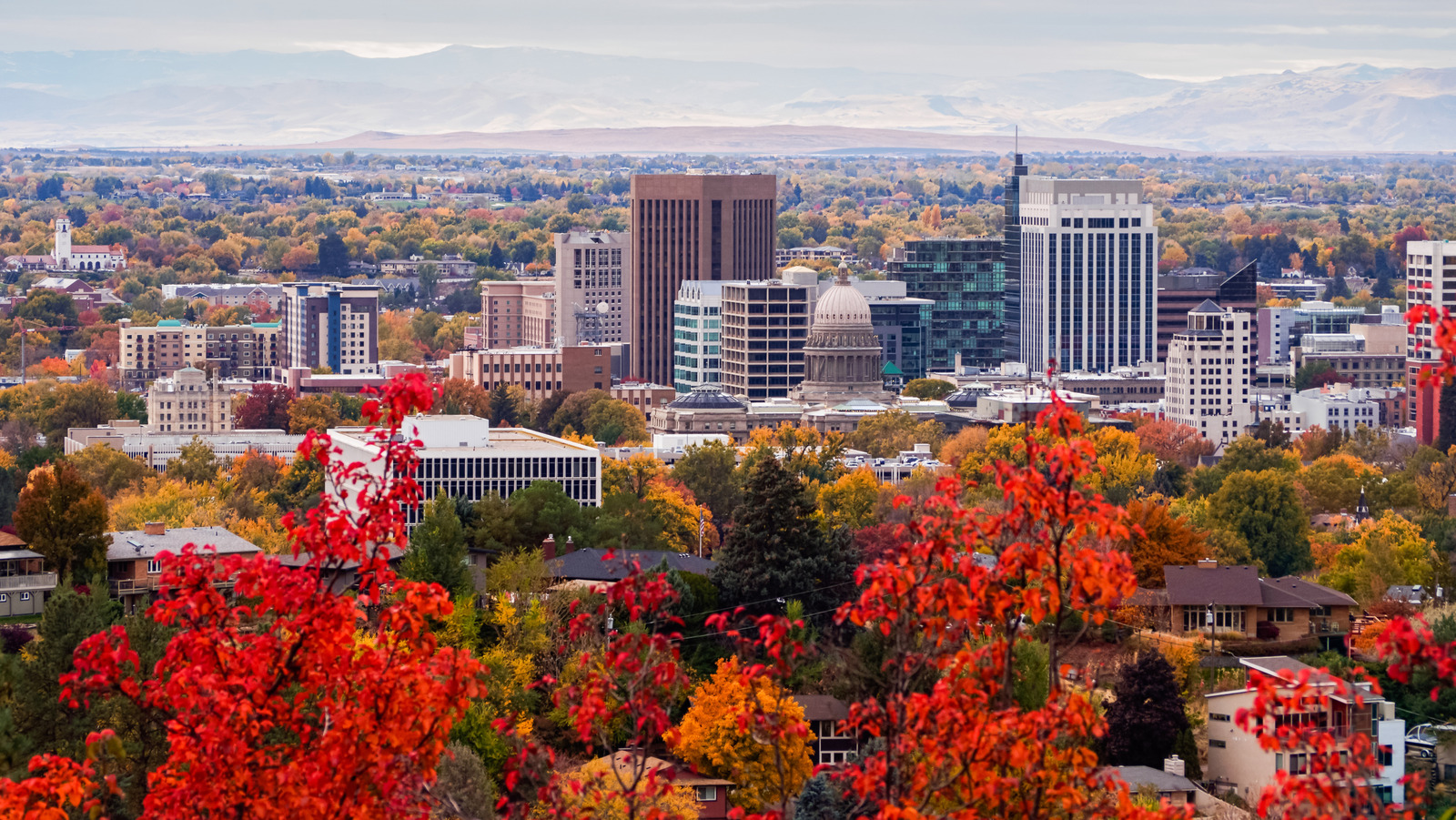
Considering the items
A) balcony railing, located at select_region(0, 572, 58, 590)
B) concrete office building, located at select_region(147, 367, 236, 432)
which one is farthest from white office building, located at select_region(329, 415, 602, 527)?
concrete office building, located at select_region(147, 367, 236, 432)

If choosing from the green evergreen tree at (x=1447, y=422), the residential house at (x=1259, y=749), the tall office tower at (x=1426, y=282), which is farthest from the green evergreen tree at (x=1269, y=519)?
the tall office tower at (x=1426, y=282)

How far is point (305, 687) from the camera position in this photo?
2388 centimetres

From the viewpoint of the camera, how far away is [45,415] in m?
168

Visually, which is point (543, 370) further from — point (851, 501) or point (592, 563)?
point (592, 563)

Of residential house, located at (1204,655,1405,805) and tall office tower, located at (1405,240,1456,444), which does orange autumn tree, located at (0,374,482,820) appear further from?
tall office tower, located at (1405,240,1456,444)

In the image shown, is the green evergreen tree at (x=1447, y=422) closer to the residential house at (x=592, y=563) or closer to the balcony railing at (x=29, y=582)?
the residential house at (x=592, y=563)

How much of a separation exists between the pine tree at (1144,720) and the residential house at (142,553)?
24.0 metres

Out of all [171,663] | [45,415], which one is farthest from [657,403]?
[171,663]

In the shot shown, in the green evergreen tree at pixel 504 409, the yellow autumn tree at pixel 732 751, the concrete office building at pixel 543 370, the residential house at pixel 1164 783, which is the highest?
the concrete office building at pixel 543 370

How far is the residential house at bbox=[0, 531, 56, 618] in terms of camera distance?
7712 cm

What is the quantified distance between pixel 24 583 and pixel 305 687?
5634 cm

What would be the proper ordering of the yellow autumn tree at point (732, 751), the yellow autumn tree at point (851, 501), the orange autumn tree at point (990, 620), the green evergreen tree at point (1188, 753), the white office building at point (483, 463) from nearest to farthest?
the orange autumn tree at point (990, 620)
the yellow autumn tree at point (732, 751)
the green evergreen tree at point (1188, 753)
the yellow autumn tree at point (851, 501)
the white office building at point (483, 463)

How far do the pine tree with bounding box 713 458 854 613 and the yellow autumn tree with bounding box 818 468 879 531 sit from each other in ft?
95.6

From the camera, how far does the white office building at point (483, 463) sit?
365ft
